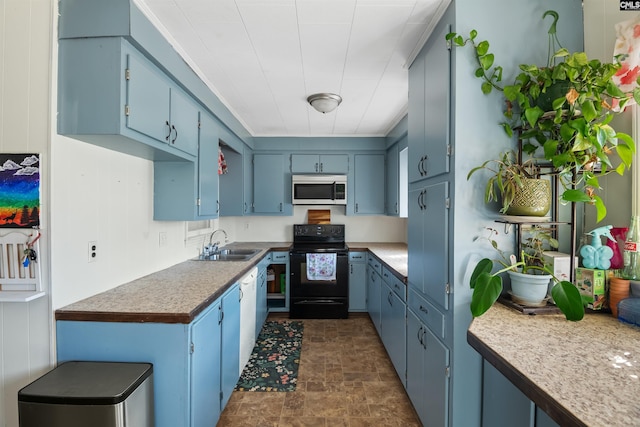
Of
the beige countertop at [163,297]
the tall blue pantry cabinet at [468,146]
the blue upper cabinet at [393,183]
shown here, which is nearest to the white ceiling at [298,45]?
the tall blue pantry cabinet at [468,146]

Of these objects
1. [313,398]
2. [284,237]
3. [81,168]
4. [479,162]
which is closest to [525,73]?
A: [479,162]

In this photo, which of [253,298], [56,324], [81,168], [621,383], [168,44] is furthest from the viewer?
[253,298]

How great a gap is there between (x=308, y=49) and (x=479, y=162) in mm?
1262

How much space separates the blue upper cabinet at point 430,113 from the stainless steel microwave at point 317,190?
6.58ft

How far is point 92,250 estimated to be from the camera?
5.32ft

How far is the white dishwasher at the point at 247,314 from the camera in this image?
2420mm

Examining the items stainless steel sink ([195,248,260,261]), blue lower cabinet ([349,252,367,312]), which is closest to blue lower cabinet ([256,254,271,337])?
stainless steel sink ([195,248,260,261])

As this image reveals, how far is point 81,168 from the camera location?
5.13 feet

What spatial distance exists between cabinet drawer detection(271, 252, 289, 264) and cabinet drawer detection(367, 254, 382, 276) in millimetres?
1036

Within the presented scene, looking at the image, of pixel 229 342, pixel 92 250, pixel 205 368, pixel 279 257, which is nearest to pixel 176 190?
pixel 92 250

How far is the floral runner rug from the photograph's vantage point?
238cm

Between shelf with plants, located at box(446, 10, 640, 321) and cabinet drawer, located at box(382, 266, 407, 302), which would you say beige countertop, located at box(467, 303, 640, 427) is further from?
cabinet drawer, located at box(382, 266, 407, 302)

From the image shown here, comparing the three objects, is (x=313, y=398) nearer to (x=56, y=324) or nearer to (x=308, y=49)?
(x=56, y=324)

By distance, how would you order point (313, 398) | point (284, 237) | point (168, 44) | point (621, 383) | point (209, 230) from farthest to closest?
1. point (284, 237)
2. point (209, 230)
3. point (313, 398)
4. point (168, 44)
5. point (621, 383)
